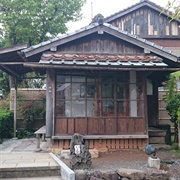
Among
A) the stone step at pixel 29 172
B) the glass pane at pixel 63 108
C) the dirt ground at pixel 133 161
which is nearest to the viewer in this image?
the stone step at pixel 29 172

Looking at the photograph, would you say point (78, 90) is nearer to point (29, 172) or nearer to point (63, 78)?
point (63, 78)

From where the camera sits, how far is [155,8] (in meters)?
16.0

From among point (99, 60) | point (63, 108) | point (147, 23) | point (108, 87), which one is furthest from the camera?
point (147, 23)

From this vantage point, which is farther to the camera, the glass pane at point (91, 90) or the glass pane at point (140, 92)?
the glass pane at point (140, 92)

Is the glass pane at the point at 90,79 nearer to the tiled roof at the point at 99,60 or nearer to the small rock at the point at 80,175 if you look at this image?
the tiled roof at the point at 99,60

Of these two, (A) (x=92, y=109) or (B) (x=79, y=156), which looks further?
(A) (x=92, y=109)

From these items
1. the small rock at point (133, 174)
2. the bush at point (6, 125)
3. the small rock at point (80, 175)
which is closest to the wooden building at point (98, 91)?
the small rock at point (80, 175)

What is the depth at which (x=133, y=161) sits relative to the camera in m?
7.64

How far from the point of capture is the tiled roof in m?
8.34

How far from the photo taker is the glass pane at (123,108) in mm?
9148

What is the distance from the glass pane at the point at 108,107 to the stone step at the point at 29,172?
3072mm

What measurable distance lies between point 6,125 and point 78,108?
5430mm

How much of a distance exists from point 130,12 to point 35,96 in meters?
7.99

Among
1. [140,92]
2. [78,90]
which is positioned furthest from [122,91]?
[78,90]
